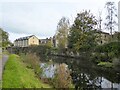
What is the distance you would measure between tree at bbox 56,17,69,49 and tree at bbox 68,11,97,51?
910 cm

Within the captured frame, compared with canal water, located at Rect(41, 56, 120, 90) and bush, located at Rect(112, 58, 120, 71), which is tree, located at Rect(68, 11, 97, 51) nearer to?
bush, located at Rect(112, 58, 120, 71)

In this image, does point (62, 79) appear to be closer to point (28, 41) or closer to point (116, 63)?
point (116, 63)

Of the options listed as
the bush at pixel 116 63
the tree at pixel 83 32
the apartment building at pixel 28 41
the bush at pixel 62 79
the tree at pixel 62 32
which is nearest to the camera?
the bush at pixel 62 79

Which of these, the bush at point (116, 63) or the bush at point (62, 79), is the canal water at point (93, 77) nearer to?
the bush at point (116, 63)

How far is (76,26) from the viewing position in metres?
48.5

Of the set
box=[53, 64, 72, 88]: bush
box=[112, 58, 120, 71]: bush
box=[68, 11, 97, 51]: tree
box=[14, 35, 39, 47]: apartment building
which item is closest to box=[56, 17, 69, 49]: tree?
box=[68, 11, 97, 51]: tree

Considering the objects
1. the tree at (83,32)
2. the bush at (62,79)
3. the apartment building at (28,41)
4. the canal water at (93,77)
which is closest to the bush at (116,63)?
the canal water at (93,77)

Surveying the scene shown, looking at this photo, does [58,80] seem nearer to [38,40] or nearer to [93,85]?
[93,85]

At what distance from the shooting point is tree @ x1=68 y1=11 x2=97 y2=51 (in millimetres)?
44562

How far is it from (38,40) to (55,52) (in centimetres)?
3985

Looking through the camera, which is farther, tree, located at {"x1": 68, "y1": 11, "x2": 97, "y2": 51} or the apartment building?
the apartment building

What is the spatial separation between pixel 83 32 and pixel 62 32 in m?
13.7

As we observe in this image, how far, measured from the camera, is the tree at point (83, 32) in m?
44.6

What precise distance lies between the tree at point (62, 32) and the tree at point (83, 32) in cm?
910
